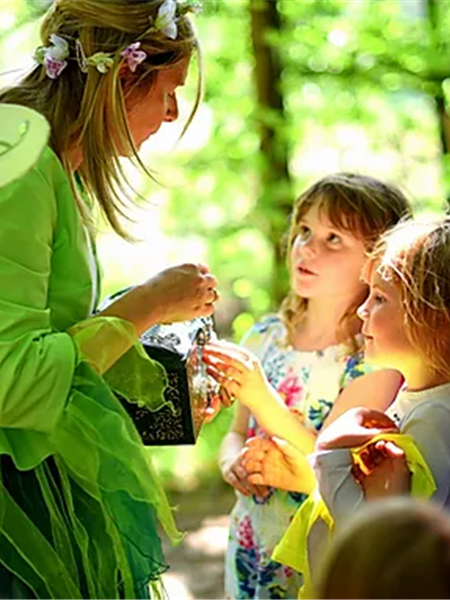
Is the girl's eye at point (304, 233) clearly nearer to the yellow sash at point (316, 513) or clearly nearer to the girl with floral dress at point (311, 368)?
the girl with floral dress at point (311, 368)

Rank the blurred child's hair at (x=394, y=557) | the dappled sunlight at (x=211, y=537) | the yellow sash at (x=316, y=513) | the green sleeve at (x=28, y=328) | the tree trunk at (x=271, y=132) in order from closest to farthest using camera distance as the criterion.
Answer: the blurred child's hair at (x=394, y=557)
the green sleeve at (x=28, y=328)
the yellow sash at (x=316, y=513)
the tree trunk at (x=271, y=132)
the dappled sunlight at (x=211, y=537)

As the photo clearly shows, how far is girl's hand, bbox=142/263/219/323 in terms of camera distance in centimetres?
130

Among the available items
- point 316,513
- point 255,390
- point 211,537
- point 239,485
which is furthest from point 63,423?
point 211,537

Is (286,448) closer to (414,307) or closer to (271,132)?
(414,307)

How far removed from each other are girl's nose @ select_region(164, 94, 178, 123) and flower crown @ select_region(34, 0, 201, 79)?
3.5 inches

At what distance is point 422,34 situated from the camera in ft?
9.72

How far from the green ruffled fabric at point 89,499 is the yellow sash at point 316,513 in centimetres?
22

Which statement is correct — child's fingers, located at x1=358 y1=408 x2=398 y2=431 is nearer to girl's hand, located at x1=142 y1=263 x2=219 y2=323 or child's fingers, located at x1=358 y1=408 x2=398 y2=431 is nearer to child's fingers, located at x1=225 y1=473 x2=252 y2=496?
girl's hand, located at x1=142 y1=263 x2=219 y2=323

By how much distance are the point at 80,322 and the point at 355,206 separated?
709 millimetres

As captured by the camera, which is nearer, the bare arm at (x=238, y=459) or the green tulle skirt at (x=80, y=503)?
the green tulle skirt at (x=80, y=503)

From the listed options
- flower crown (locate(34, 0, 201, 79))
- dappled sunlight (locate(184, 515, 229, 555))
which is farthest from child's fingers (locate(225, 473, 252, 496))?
dappled sunlight (locate(184, 515, 229, 555))

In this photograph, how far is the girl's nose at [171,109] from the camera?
1.45 meters

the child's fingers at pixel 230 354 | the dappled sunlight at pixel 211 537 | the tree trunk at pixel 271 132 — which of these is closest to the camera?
the child's fingers at pixel 230 354

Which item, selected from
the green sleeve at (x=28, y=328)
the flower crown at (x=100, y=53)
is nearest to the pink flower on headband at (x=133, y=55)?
the flower crown at (x=100, y=53)
